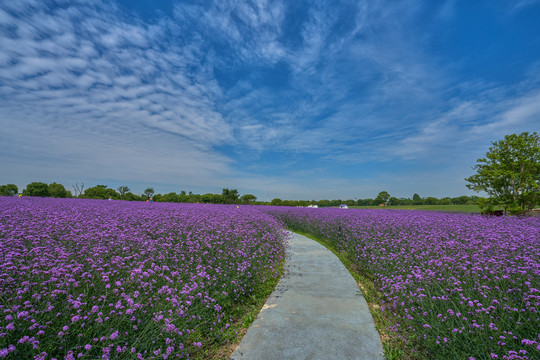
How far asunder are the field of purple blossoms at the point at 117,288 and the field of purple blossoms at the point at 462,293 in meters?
2.71

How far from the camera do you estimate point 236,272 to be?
467 cm

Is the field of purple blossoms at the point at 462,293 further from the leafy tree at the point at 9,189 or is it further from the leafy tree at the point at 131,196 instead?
the leafy tree at the point at 9,189

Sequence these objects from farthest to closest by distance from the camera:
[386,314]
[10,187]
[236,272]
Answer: [10,187] → [236,272] → [386,314]

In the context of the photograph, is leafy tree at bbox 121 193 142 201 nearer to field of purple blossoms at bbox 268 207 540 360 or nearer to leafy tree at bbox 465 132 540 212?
field of purple blossoms at bbox 268 207 540 360

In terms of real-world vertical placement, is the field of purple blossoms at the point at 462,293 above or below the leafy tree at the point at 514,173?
below

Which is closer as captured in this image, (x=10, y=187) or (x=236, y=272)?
→ (x=236, y=272)

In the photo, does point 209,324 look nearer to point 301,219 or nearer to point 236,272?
point 236,272

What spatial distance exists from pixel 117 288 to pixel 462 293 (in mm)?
4641

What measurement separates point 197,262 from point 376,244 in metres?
5.05

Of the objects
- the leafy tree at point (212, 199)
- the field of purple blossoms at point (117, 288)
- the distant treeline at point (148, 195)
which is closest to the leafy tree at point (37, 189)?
the distant treeline at point (148, 195)

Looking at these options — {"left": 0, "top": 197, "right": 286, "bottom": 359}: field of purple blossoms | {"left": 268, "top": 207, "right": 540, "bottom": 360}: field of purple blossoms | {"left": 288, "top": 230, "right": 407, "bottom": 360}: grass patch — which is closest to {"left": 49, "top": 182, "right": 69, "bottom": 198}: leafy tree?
{"left": 0, "top": 197, "right": 286, "bottom": 359}: field of purple blossoms

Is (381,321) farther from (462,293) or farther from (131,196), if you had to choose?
(131,196)

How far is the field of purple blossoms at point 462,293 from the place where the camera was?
249 centimetres

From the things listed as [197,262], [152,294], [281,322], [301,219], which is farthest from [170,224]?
[301,219]
